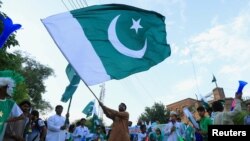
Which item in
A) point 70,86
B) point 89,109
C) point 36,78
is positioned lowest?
point 70,86

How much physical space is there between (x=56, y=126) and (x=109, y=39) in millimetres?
3306

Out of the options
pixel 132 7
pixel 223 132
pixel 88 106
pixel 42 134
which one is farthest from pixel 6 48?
pixel 223 132

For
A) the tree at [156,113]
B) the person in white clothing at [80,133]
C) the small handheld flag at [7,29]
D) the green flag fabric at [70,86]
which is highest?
the tree at [156,113]

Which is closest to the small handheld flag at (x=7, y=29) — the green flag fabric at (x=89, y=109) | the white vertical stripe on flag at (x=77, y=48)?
the white vertical stripe on flag at (x=77, y=48)

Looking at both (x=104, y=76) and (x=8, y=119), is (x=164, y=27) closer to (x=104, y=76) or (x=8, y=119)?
(x=104, y=76)

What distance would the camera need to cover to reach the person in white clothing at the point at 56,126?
28.5 feet

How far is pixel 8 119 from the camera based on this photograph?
513cm

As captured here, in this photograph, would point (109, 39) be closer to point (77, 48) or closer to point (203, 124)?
point (77, 48)

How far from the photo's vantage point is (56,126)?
8.68 metres

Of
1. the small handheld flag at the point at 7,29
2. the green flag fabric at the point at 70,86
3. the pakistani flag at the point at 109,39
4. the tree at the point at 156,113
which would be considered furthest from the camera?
the tree at the point at 156,113

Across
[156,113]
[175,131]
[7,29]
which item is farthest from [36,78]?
[7,29]

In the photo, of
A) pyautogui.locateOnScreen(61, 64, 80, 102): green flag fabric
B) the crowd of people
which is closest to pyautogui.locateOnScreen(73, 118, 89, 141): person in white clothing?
the crowd of people

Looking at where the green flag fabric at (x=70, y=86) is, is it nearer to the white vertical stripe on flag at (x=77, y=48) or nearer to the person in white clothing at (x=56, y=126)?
the person in white clothing at (x=56, y=126)

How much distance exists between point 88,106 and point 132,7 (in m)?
8.79
